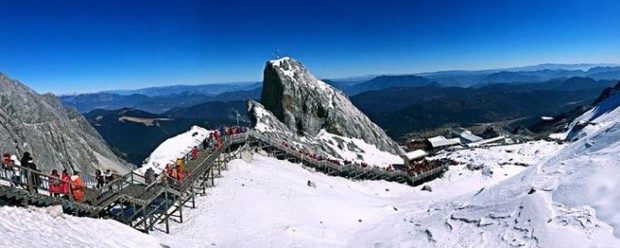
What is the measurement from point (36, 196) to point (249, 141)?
2870 centimetres

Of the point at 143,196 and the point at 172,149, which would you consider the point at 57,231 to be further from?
the point at 172,149

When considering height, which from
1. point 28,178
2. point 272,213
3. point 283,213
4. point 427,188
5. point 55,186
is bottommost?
point 427,188

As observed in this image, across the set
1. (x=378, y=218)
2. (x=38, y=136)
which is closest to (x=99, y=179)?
(x=378, y=218)

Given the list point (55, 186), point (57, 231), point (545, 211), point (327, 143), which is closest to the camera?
point (57, 231)

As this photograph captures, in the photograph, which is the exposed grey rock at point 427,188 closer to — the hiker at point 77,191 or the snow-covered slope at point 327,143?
the snow-covered slope at point 327,143

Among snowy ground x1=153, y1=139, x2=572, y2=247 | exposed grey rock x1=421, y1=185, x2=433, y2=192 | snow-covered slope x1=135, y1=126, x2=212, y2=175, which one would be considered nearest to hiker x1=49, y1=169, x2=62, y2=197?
snowy ground x1=153, y1=139, x2=572, y2=247

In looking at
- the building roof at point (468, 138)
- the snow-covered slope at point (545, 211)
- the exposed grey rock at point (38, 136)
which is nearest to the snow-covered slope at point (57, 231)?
the snow-covered slope at point (545, 211)

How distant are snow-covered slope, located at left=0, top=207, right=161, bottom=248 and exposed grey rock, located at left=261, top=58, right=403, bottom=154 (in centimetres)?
5841

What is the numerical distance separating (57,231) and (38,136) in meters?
31.3

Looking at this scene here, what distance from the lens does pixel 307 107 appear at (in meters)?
84.1

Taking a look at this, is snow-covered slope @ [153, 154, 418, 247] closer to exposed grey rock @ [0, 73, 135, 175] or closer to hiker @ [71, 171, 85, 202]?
hiker @ [71, 171, 85, 202]

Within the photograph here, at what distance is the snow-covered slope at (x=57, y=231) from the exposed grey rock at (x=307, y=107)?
58.4 metres

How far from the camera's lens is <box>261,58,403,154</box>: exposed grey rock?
82312 millimetres

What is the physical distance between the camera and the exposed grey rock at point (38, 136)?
40188 millimetres
